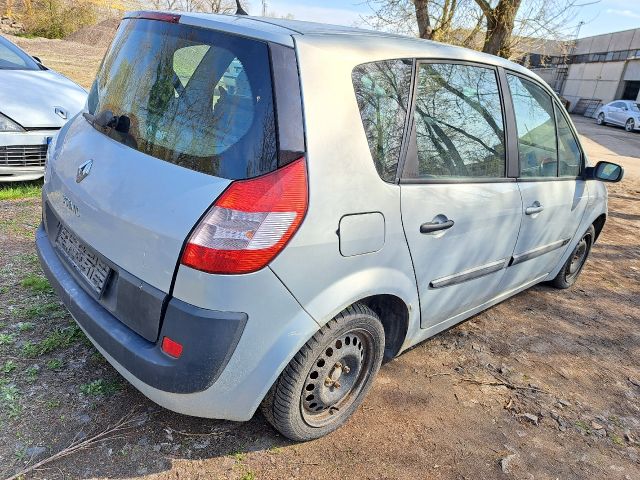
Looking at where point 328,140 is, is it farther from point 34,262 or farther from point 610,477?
point 34,262

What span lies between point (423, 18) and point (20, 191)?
7.73m

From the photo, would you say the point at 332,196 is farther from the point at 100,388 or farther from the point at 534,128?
the point at 534,128

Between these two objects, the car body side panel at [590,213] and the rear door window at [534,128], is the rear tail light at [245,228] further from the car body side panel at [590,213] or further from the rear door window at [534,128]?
the car body side panel at [590,213]

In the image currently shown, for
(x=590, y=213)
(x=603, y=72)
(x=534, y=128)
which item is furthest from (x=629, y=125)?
(x=534, y=128)

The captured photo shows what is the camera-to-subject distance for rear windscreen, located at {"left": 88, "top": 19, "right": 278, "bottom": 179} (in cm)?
177

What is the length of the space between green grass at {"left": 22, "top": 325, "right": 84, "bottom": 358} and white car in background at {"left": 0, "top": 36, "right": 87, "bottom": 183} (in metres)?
2.46

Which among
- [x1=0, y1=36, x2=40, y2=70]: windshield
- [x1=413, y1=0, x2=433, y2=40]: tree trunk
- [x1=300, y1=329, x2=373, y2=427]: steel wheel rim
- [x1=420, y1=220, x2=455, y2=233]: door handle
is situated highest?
[x1=413, y1=0, x2=433, y2=40]: tree trunk

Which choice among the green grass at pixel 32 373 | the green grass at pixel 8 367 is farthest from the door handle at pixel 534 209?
the green grass at pixel 8 367

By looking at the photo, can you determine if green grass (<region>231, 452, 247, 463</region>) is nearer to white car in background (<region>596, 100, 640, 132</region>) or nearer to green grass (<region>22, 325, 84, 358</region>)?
green grass (<region>22, 325, 84, 358</region>)

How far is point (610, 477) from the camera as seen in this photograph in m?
2.31

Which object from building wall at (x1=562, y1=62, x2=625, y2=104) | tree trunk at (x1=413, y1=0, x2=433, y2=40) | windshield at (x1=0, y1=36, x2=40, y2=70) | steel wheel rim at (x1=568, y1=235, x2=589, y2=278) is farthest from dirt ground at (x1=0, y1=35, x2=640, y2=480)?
building wall at (x1=562, y1=62, x2=625, y2=104)

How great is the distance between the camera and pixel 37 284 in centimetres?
314

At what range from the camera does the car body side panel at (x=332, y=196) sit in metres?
1.80

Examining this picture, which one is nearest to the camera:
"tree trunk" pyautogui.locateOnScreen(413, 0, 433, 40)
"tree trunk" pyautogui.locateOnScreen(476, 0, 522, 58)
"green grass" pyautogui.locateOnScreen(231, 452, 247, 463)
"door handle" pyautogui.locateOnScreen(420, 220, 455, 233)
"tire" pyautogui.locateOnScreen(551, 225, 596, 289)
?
"green grass" pyautogui.locateOnScreen(231, 452, 247, 463)
